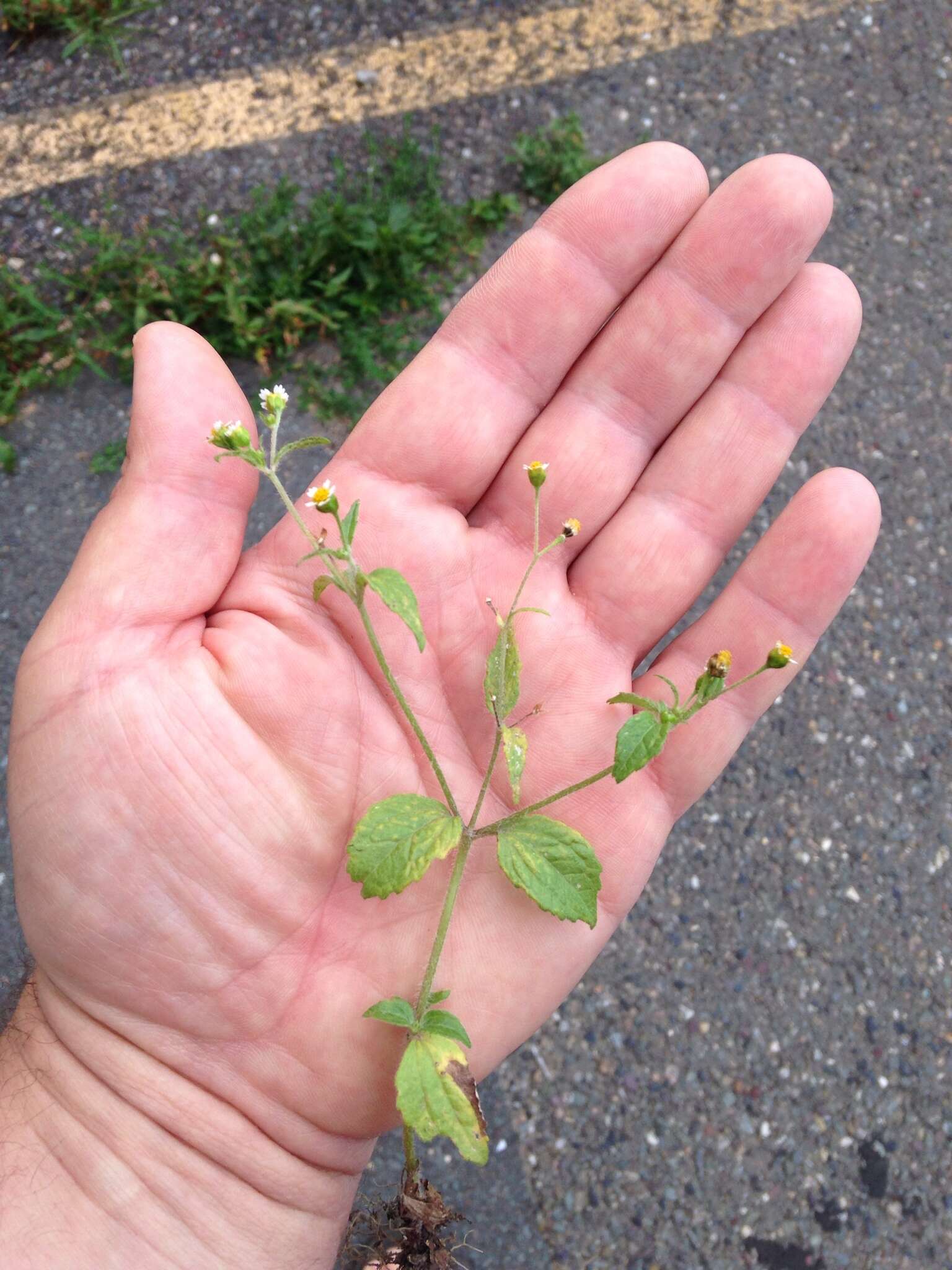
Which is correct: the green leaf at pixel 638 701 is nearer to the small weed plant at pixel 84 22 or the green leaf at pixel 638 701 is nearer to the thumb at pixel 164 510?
the thumb at pixel 164 510

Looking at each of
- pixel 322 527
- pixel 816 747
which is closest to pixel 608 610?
pixel 322 527

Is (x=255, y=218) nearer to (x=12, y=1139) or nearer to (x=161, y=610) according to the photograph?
(x=161, y=610)

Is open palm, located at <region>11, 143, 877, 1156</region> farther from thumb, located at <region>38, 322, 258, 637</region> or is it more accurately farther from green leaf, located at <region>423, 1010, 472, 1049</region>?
green leaf, located at <region>423, 1010, 472, 1049</region>

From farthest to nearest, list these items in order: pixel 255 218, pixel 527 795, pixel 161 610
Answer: pixel 255 218 → pixel 527 795 → pixel 161 610

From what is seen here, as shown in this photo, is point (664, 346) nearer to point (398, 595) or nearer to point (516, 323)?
point (516, 323)

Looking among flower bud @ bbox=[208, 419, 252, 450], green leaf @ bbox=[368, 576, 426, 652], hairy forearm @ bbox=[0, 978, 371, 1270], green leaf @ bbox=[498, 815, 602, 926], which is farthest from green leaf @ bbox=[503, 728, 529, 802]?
hairy forearm @ bbox=[0, 978, 371, 1270]

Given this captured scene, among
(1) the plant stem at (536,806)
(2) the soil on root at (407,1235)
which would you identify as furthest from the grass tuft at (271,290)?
(2) the soil on root at (407,1235)
